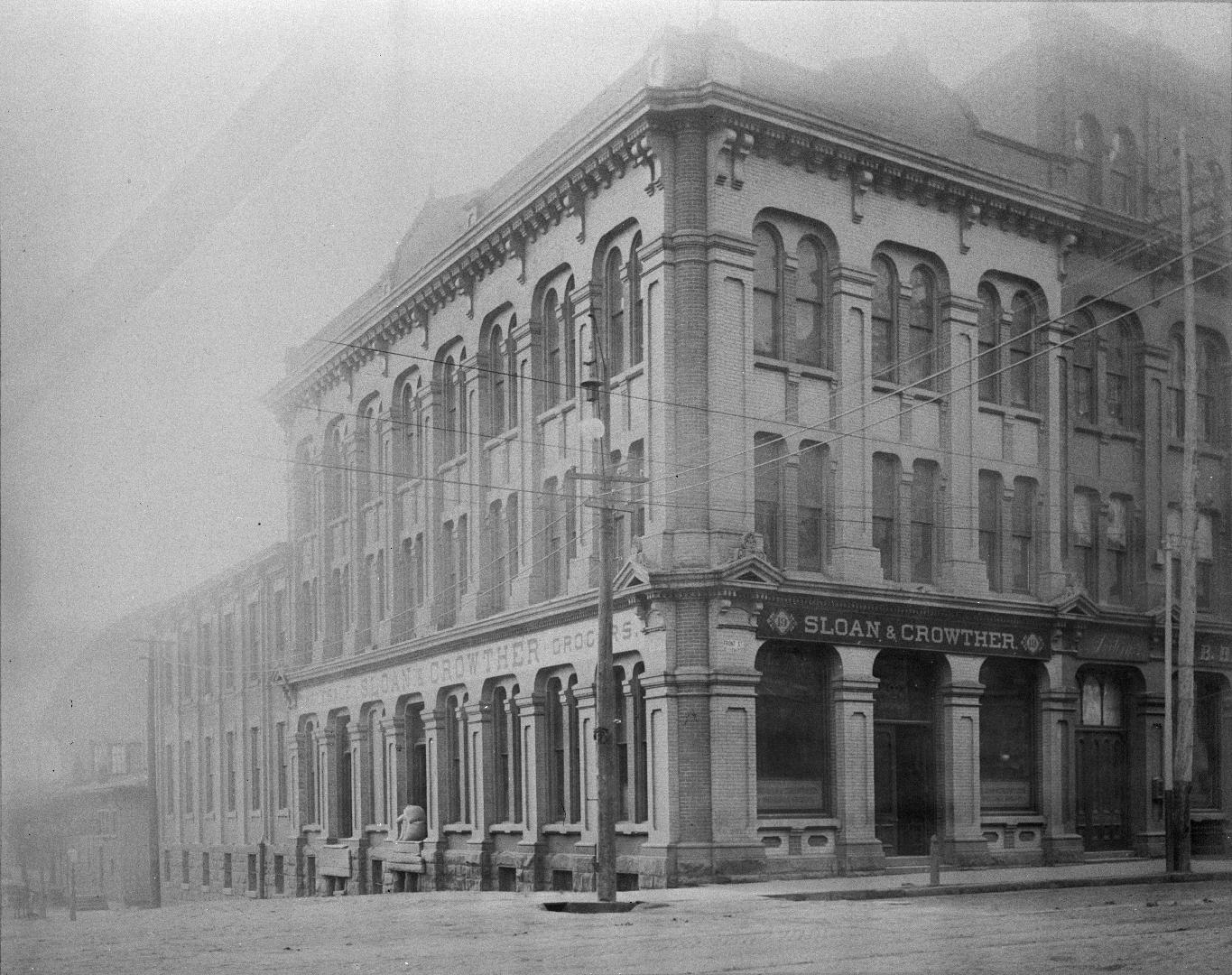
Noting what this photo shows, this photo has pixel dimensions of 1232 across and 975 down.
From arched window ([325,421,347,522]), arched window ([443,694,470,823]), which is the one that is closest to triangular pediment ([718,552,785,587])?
arched window ([325,421,347,522])

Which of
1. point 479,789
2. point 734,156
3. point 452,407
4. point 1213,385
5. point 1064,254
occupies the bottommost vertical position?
point 479,789

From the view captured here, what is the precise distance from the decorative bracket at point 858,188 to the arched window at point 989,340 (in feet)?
8.23

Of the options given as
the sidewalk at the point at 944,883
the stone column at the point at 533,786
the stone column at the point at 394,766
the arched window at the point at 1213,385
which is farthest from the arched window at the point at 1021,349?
the stone column at the point at 394,766

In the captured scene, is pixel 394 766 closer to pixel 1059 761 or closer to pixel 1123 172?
pixel 1059 761

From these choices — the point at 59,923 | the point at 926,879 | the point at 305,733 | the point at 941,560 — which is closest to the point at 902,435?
the point at 941,560

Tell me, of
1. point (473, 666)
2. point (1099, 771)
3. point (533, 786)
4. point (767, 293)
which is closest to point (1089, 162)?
point (767, 293)

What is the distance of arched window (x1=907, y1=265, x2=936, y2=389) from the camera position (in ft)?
81.1

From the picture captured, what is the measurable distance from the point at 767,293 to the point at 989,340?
390cm

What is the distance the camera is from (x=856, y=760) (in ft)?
81.0

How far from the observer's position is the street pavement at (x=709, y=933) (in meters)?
13.3

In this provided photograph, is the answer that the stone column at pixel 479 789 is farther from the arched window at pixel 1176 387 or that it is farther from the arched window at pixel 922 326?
Result: the arched window at pixel 1176 387

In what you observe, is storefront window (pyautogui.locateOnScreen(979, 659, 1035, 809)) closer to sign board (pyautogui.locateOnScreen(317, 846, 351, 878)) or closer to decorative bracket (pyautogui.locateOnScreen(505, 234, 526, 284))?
decorative bracket (pyautogui.locateOnScreen(505, 234, 526, 284))

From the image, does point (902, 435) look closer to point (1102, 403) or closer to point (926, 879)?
point (1102, 403)

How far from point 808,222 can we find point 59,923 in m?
15.6
